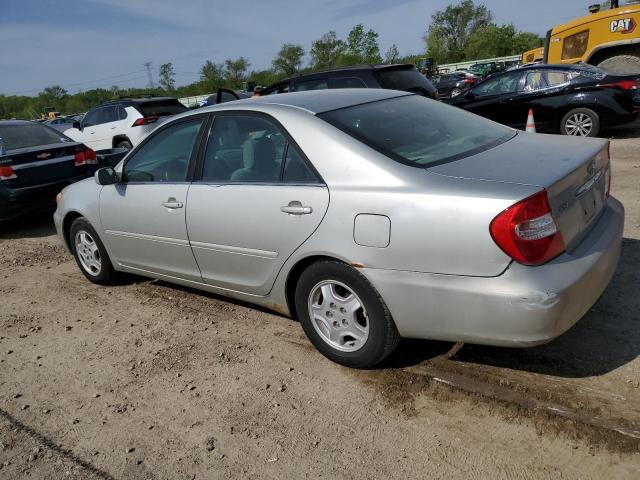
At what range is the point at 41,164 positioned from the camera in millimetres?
7457

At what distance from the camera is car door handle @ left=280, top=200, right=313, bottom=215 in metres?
3.12

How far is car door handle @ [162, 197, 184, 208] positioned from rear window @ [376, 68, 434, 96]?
212 inches

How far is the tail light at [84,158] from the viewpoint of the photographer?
7906 millimetres

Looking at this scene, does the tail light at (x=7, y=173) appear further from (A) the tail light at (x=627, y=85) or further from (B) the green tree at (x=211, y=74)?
(B) the green tree at (x=211, y=74)

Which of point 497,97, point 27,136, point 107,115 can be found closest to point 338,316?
point 27,136

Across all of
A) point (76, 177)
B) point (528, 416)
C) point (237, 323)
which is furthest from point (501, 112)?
point (528, 416)

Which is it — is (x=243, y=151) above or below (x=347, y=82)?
below

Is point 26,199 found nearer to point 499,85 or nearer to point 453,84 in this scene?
point 499,85

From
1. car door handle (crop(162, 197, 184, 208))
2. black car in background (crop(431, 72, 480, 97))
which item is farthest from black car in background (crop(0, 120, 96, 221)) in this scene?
black car in background (crop(431, 72, 480, 97))

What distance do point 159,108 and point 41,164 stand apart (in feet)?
17.4

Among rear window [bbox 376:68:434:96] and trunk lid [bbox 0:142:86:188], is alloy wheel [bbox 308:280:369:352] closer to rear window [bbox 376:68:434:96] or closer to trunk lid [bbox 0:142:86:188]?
trunk lid [bbox 0:142:86:188]

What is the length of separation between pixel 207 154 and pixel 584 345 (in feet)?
8.89

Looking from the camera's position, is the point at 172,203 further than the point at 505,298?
Yes

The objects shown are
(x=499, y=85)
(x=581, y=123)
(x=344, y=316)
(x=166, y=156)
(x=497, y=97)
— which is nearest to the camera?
(x=344, y=316)
